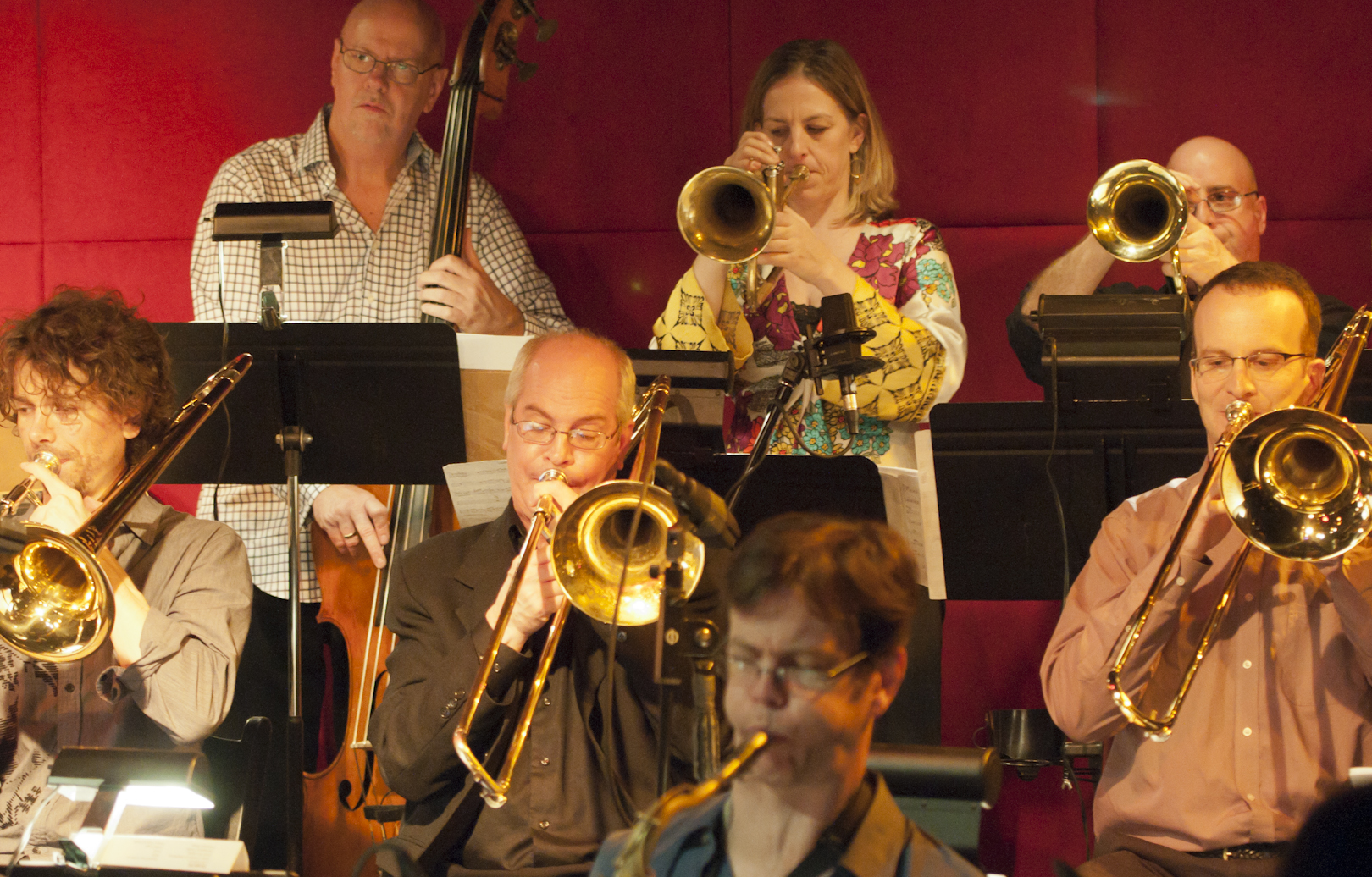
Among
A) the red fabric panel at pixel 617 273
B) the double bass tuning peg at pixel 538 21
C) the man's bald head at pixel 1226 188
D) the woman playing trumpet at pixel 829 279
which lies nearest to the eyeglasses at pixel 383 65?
the double bass tuning peg at pixel 538 21

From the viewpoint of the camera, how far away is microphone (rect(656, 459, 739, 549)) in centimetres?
162

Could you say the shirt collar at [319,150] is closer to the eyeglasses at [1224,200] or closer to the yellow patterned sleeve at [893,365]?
the yellow patterned sleeve at [893,365]

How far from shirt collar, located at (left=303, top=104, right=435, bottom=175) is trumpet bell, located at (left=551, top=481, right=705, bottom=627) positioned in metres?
2.09

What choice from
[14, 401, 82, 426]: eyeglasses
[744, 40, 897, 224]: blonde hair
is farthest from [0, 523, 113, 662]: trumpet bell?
[744, 40, 897, 224]: blonde hair

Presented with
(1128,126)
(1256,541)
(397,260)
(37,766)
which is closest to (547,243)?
(397,260)

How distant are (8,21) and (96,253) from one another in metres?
0.80

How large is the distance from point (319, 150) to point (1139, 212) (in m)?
2.22

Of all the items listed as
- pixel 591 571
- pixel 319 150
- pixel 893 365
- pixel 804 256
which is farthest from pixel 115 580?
pixel 319 150

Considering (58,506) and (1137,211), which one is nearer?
(58,506)

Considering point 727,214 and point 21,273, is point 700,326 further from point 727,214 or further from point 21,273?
point 21,273

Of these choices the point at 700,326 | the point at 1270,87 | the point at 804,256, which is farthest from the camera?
the point at 1270,87

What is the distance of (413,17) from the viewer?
3.65m

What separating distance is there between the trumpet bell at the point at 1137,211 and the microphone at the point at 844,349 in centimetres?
65

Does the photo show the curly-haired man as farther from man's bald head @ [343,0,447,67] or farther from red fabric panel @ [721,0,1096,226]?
red fabric panel @ [721,0,1096,226]
